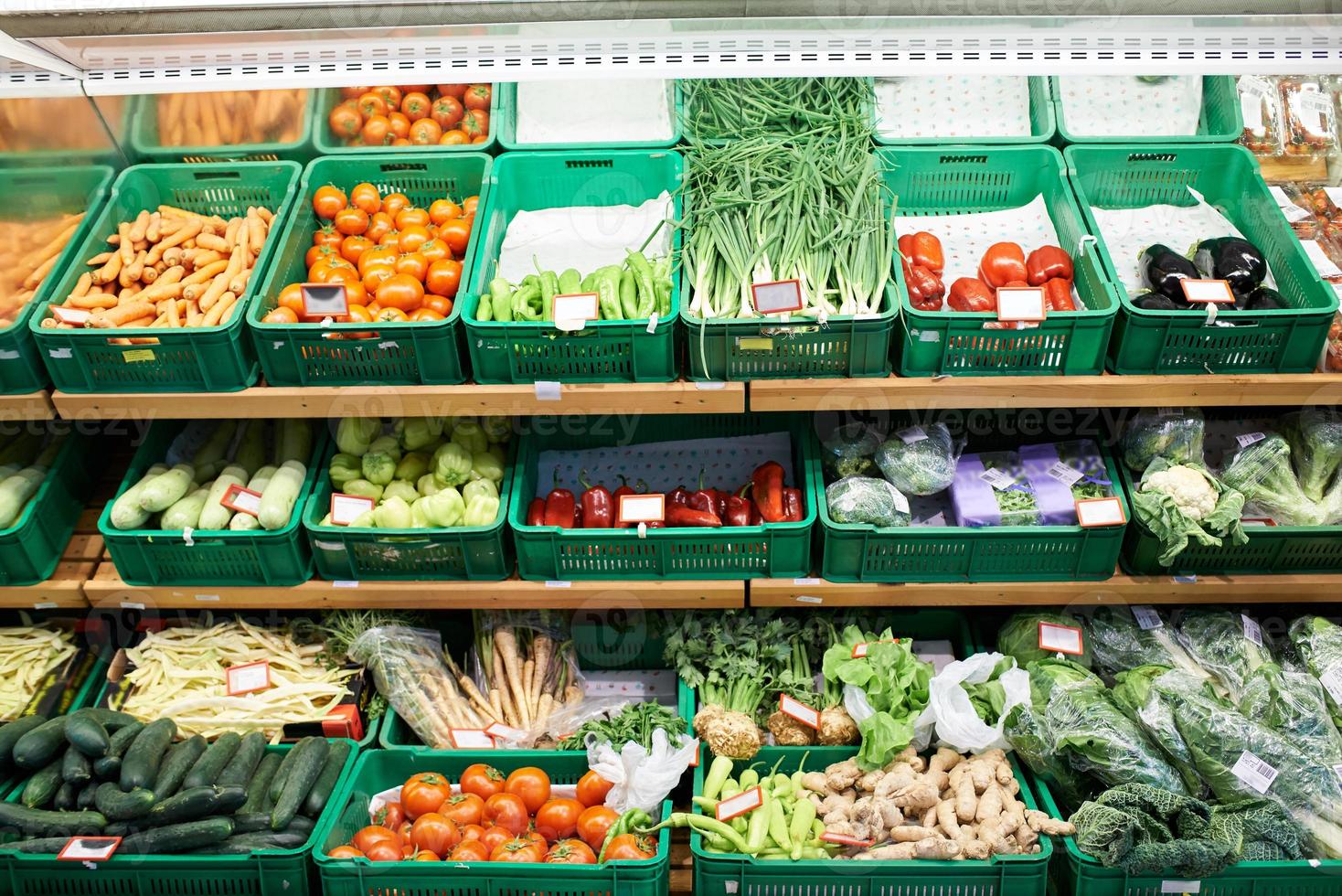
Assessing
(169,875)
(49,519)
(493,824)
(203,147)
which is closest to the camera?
A: (169,875)

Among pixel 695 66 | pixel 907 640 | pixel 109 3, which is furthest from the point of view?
pixel 907 640

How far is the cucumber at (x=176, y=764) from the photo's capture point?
3.21 meters

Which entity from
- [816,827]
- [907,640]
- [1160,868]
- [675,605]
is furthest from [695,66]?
[1160,868]

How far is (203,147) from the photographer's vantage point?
371cm

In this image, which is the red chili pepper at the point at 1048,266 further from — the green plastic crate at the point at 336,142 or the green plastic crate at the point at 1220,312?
the green plastic crate at the point at 336,142

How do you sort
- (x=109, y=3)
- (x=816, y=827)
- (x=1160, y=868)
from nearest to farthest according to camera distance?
(x=109, y=3) → (x=1160, y=868) → (x=816, y=827)

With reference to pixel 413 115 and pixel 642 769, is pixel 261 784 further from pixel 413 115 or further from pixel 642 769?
pixel 413 115

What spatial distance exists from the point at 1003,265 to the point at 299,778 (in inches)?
109

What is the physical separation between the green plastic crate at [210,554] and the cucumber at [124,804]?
2.27 ft

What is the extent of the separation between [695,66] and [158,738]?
104 inches

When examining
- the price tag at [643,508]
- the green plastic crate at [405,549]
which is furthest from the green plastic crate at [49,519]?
the price tag at [643,508]

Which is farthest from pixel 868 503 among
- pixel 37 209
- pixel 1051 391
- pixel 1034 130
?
pixel 37 209

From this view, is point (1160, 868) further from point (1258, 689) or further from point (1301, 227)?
point (1301, 227)

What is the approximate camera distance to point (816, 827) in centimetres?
321
